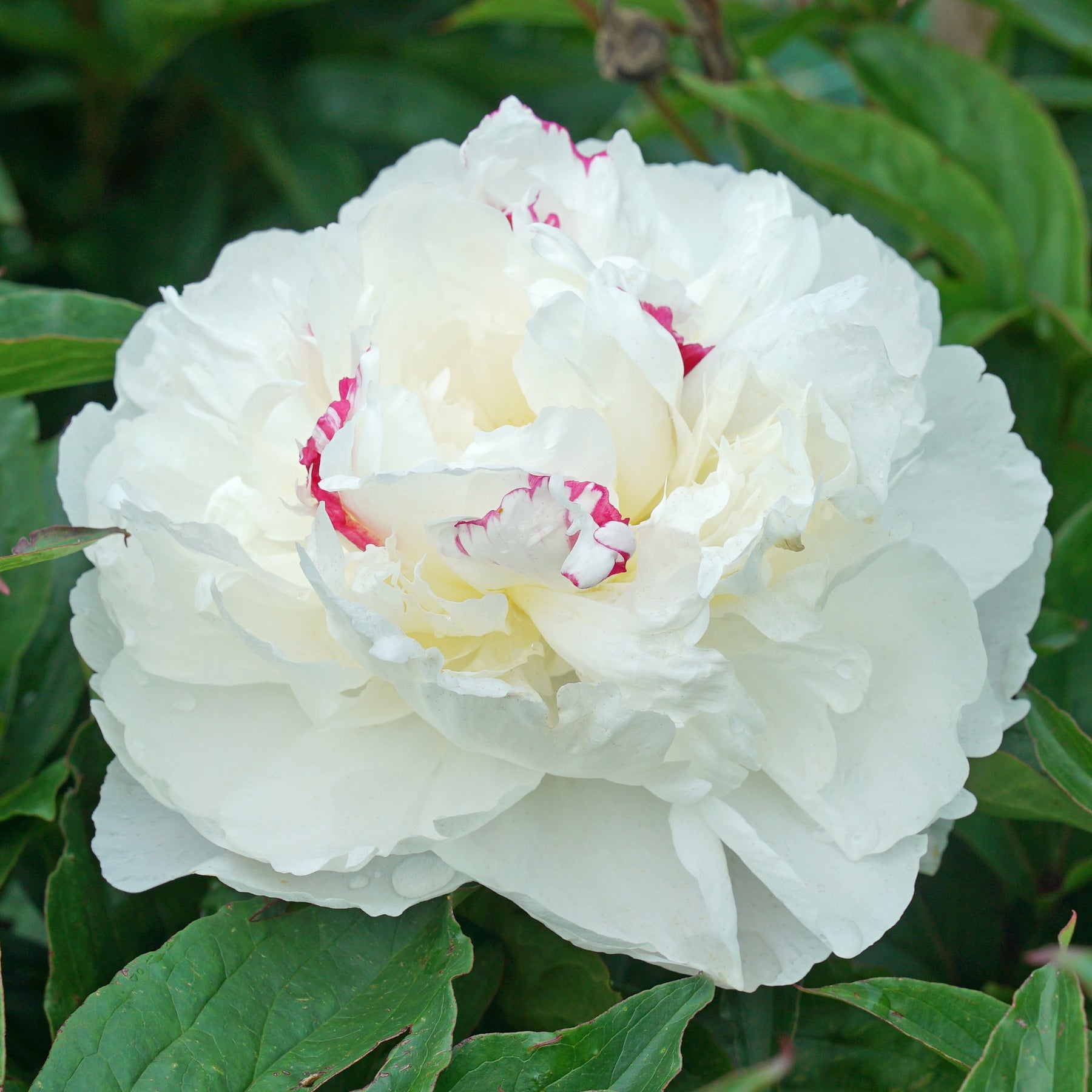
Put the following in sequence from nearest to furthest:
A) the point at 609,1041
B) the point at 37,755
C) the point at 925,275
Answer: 1. the point at 609,1041
2. the point at 37,755
3. the point at 925,275

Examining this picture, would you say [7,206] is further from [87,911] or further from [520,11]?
[87,911]

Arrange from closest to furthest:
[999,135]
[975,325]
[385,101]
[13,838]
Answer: [13,838] < [975,325] < [999,135] < [385,101]

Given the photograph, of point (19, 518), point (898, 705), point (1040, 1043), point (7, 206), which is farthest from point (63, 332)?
point (1040, 1043)

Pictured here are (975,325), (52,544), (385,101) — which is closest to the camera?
(52,544)

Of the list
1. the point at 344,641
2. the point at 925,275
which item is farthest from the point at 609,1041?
the point at 925,275

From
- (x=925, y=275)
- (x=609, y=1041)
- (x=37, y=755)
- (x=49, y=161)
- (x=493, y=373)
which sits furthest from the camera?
(x=49, y=161)

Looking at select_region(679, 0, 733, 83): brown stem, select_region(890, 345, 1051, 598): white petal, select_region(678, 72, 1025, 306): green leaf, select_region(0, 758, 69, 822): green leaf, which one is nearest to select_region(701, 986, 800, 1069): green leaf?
select_region(890, 345, 1051, 598): white petal

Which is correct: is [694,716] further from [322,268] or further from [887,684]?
[322,268]
